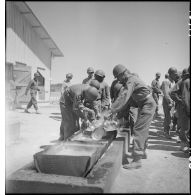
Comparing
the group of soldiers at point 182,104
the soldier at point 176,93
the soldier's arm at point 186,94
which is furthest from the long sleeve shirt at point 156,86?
the soldier's arm at point 186,94

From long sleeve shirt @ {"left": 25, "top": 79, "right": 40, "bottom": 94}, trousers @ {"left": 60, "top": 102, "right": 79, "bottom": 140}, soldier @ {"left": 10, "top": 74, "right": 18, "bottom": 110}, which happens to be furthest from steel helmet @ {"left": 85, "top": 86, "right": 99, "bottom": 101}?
soldier @ {"left": 10, "top": 74, "right": 18, "bottom": 110}

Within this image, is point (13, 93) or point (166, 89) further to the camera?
point (13, 93)

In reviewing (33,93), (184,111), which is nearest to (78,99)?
(184,111)

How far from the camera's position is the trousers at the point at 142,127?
379 cm

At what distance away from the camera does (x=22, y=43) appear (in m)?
12.2

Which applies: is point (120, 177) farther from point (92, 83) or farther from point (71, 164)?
point (92, 83)

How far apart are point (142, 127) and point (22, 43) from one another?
10339 mm

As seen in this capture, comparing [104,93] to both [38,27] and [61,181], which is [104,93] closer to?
[61,181]

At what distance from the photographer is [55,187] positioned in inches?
90.7

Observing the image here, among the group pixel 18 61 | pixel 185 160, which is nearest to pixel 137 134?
pixel 185 160

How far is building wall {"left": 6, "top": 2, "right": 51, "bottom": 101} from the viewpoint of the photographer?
11008mm

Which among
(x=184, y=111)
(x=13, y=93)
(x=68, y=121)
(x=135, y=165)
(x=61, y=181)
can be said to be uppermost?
(x=13, y=93)

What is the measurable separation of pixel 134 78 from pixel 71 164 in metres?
2.08

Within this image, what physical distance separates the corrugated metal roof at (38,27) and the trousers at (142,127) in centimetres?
951
